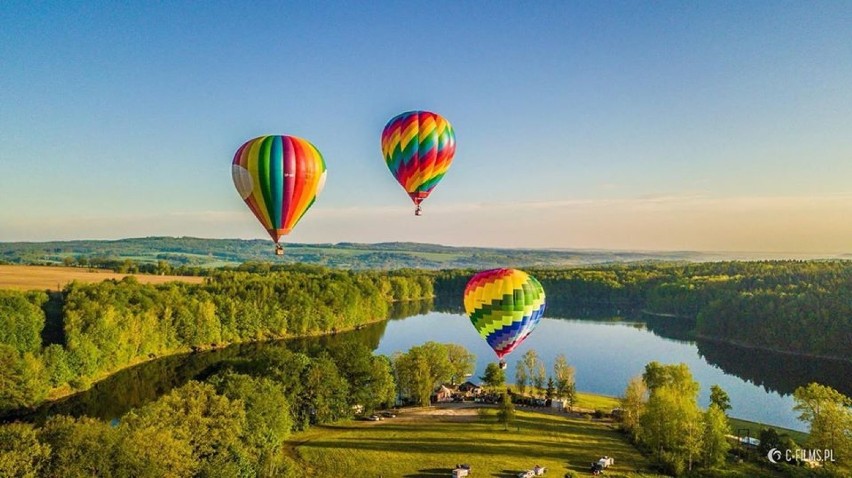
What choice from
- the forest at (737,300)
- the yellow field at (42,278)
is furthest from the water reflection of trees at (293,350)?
the yellow field at (42,278)

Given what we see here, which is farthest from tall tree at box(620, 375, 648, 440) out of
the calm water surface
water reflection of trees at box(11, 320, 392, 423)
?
water reflection of trees at box(11, 320, 392, 423)

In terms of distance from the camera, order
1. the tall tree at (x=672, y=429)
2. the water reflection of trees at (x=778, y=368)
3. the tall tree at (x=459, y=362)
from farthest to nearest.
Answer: the water reflection of trees at (x=778, y=368)
the tall tree at (x=459, y=362)
the tall tree at (x=672, y=429)

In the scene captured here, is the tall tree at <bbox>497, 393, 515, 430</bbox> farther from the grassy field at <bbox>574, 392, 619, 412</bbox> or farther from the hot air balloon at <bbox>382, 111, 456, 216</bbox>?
the hot air balloon at <bbox>382, 111, 456, 216</bbox>

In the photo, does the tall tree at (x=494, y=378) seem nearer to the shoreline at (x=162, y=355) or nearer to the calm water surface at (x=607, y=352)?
the calm water surface at (x=607, y=352)

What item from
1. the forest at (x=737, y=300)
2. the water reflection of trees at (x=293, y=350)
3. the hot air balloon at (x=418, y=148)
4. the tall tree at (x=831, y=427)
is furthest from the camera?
the forest at (x=737, y=300)

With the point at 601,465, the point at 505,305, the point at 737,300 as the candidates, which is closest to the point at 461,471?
the point at 601,465

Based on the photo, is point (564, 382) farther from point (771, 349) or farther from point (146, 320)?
point (771, 349)
